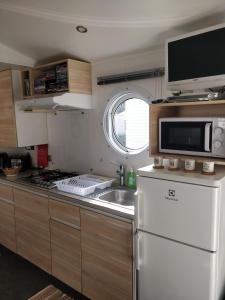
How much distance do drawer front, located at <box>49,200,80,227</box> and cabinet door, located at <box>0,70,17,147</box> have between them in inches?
43.1

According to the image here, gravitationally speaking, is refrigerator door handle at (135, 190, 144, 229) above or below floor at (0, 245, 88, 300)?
above

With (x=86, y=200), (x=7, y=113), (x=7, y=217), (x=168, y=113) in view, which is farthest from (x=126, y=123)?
(x=7, y=217)

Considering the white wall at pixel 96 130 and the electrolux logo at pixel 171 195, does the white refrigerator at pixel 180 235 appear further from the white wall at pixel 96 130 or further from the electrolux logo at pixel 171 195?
the white wall at pixel 96 130

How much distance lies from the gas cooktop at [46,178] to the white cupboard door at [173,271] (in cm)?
121

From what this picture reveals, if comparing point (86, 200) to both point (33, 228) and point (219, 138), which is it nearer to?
point (33, 228)

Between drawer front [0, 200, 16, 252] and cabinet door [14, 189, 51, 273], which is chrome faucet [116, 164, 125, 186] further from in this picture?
drawer front [0, 200, 16, 252]

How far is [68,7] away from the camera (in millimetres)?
1900

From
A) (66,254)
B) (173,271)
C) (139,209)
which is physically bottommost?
(66,254)

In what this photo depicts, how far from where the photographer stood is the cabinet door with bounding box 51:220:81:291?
7.22ft

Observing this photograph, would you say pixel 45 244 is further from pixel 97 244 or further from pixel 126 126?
pixel 126 126

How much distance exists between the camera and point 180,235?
1.51 metres

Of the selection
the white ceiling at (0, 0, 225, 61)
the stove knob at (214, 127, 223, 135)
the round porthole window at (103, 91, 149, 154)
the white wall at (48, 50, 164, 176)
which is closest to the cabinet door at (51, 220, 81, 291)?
the white wall at (48, 50, 164, 176)

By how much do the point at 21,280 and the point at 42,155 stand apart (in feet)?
4.84

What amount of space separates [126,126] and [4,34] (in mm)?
1602
